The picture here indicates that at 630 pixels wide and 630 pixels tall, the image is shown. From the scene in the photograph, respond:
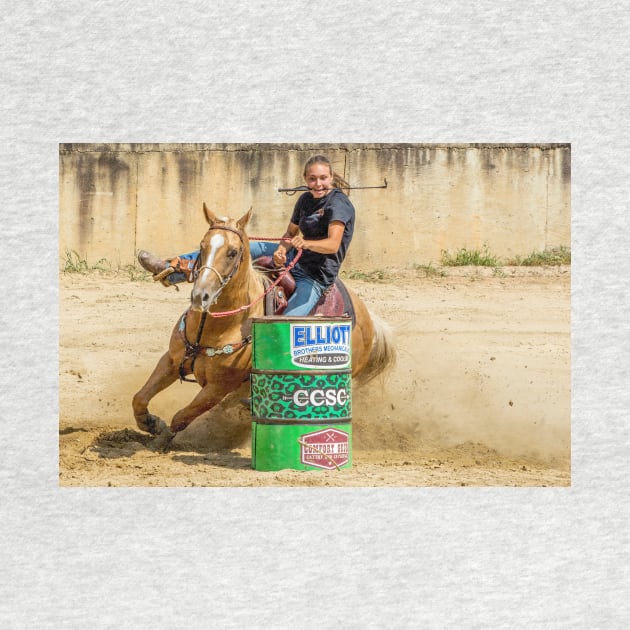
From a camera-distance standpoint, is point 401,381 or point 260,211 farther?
point 260,211

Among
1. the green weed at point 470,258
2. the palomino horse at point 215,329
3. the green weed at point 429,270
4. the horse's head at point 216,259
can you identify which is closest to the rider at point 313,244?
the palomino horse at point 215,329

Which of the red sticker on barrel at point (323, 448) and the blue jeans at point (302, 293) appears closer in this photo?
the red sticker on barrel at point (323, 448)

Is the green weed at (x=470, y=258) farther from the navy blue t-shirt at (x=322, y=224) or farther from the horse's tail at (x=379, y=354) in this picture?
the navy blue t-shirt at (x=322, y=224)

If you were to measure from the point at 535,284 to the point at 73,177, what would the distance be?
186 inches

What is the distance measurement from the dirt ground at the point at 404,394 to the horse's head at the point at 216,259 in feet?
3.93

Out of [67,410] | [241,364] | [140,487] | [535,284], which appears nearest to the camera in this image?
[140,487]

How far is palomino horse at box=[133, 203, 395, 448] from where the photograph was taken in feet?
28.4

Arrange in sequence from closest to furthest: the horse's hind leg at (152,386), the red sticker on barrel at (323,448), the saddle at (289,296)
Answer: the red sticker on barrel at (323,448), the saddle at (289,296), the horse's hind leg at (152,386)

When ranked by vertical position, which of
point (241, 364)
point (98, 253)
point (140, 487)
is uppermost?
point (98, 253)

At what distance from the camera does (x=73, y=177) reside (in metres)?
11.7

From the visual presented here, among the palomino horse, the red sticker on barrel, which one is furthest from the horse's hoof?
the red sticker on barrel

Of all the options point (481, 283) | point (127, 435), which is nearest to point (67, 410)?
point (127, 435)

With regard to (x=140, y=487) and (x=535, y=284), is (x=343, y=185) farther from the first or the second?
(x=535, y=284)

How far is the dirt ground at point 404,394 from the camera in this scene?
9047mm
